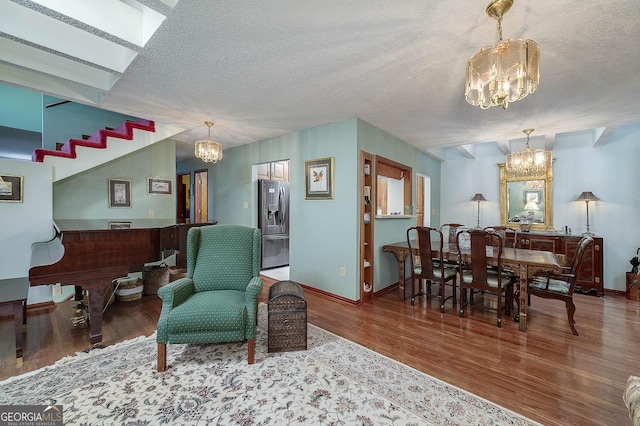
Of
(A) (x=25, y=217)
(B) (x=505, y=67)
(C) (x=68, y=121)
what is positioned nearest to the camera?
(B) (x=505, y=67)

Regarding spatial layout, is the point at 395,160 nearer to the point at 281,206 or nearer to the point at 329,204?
the point at 329,204

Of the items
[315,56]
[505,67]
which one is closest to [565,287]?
[505,67]

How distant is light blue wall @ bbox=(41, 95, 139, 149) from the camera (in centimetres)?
385

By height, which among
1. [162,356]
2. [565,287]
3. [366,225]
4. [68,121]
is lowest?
[162,356]

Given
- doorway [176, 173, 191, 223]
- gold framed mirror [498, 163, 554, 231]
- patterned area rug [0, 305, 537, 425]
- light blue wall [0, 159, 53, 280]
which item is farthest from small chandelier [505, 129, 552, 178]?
doorway [176, 173, 191, 223]

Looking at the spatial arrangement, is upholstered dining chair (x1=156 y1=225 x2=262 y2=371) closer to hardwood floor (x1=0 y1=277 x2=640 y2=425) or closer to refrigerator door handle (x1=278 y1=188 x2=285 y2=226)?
hardwood floor (x1=0 y1=277 x2=640 y2=425)

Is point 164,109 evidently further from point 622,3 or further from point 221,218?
point 622,3

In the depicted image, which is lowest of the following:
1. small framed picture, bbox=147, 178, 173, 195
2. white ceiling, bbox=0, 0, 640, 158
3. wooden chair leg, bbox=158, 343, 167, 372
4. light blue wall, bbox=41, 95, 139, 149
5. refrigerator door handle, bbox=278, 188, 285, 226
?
wooden chair leg, bbox=158, 343, 167, 372

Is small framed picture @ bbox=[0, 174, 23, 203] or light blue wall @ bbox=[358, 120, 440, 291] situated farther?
light blue wall @ bbox=[358, 120, 440, 291]

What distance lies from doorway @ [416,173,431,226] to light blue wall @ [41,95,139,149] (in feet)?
20.2

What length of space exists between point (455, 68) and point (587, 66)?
1.05 m

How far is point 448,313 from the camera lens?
10.5ft

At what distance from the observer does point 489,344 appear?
96.9 inches

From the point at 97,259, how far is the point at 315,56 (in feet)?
8.52
